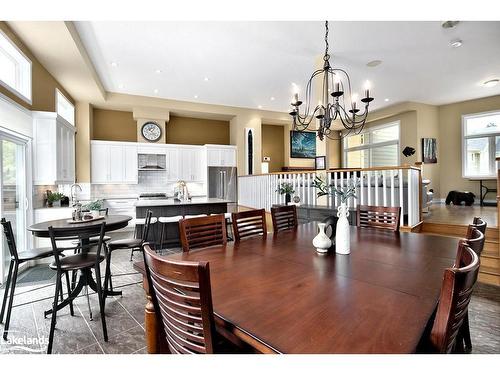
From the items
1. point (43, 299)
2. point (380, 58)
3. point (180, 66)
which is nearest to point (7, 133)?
point (43, 299)

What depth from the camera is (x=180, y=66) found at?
5.38 meters

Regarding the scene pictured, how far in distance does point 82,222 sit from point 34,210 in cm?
229

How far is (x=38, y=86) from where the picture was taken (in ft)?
14.5

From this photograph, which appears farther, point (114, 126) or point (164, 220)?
point (114, 126)

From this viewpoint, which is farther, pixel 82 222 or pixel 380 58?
pixel 380 58

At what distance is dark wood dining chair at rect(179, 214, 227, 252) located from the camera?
6.33ft

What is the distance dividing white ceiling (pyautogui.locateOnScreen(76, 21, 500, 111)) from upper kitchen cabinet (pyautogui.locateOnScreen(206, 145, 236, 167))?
61.9 inches

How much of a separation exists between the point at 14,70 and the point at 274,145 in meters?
7.45

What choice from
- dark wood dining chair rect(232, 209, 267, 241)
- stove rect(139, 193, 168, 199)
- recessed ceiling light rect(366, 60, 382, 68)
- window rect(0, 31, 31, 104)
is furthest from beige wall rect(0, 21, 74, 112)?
recessed ceiling light rect(366, 60, 382, 68)

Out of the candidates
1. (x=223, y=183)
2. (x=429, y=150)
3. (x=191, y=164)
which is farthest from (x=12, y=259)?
(x=429, y=150)

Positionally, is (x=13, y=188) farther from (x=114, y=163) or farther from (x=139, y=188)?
(x=139, y=188)

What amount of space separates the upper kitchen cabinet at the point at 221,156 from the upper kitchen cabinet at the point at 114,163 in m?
2.12

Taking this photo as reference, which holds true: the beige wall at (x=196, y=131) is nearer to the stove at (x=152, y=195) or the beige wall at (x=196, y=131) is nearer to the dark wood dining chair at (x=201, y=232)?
the stove at (x=152, y=195)
